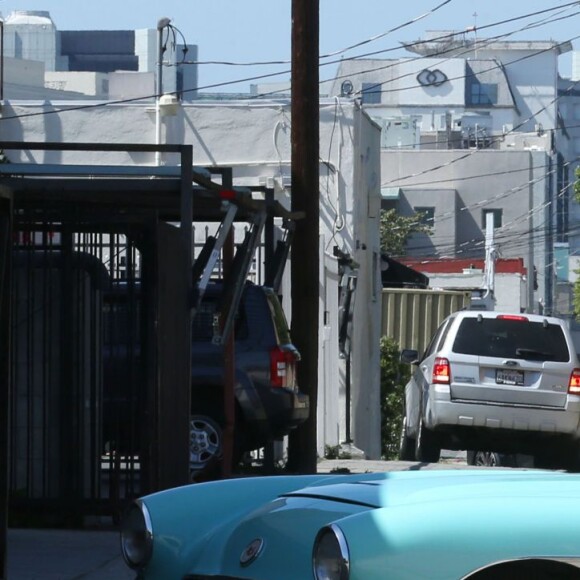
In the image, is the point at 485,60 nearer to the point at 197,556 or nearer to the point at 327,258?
the point at 327,258

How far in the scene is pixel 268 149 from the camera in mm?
21406

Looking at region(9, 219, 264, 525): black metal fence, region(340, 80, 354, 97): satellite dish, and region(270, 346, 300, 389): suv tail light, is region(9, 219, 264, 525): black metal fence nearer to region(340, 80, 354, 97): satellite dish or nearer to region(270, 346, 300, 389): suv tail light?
region(270, 346, 300, 389): suv tail light

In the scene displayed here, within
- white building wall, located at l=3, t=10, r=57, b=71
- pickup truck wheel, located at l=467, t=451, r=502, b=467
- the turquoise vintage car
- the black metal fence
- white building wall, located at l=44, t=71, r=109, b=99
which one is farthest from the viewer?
white building wall, located at l=3, t=10, r=57, b=71

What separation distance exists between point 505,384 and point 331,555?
37.0 feet

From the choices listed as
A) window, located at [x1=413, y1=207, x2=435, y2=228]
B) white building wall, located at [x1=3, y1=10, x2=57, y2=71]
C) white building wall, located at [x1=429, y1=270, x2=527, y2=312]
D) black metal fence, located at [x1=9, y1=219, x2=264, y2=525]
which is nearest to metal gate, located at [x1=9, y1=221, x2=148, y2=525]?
black metal fence, located at [x1=9, y1=219, x2=264, y2=525]

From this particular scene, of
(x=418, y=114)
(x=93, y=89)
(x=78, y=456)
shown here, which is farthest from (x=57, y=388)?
(x=418, y=114)

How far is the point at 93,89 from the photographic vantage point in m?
71.5

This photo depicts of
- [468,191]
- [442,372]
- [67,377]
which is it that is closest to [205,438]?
[67,377]

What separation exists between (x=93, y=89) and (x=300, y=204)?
2360 inches

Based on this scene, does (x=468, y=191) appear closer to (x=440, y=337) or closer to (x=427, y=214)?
(x=427, y=214)

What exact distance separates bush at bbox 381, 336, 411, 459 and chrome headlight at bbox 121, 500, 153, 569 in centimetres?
1858

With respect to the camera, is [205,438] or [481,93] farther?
[481,93]

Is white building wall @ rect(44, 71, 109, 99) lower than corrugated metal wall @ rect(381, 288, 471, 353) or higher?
higher

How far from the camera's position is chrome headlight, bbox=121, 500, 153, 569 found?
205 inches
